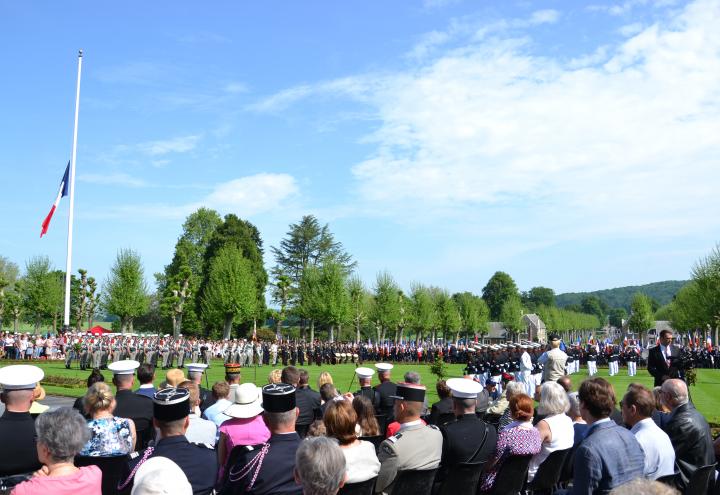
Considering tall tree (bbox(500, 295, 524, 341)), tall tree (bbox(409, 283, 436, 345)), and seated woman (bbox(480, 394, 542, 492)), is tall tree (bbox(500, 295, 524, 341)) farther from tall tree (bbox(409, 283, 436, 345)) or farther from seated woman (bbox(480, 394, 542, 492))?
seated woman (bbox(480, 394, 542, 492))

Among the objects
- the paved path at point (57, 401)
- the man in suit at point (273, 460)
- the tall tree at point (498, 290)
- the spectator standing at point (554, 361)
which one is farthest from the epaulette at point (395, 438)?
the tall tree at point (498, 290)

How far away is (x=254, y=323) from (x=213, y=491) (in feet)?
226

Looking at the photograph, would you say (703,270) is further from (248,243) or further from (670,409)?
(670,409)

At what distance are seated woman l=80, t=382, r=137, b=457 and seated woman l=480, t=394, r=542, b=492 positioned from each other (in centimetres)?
340

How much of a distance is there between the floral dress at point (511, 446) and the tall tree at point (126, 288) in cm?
5907

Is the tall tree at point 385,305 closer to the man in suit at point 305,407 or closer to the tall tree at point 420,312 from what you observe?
the tall tree at point 420,312

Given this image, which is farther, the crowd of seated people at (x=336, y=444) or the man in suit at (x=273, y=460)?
the man in suit at (x=273, y=460)

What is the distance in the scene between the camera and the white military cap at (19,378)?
561cm

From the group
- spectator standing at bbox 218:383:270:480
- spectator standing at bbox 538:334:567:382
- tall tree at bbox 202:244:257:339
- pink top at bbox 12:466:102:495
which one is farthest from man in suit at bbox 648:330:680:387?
tall tree at bbox 202:244:257:339

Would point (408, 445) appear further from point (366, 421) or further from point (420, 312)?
point (420, 312)

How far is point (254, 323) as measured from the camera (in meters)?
73.0

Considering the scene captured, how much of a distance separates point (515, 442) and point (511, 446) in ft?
0.19

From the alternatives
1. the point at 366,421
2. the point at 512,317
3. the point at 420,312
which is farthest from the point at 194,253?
the point at 366,421

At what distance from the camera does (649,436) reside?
5.72m
